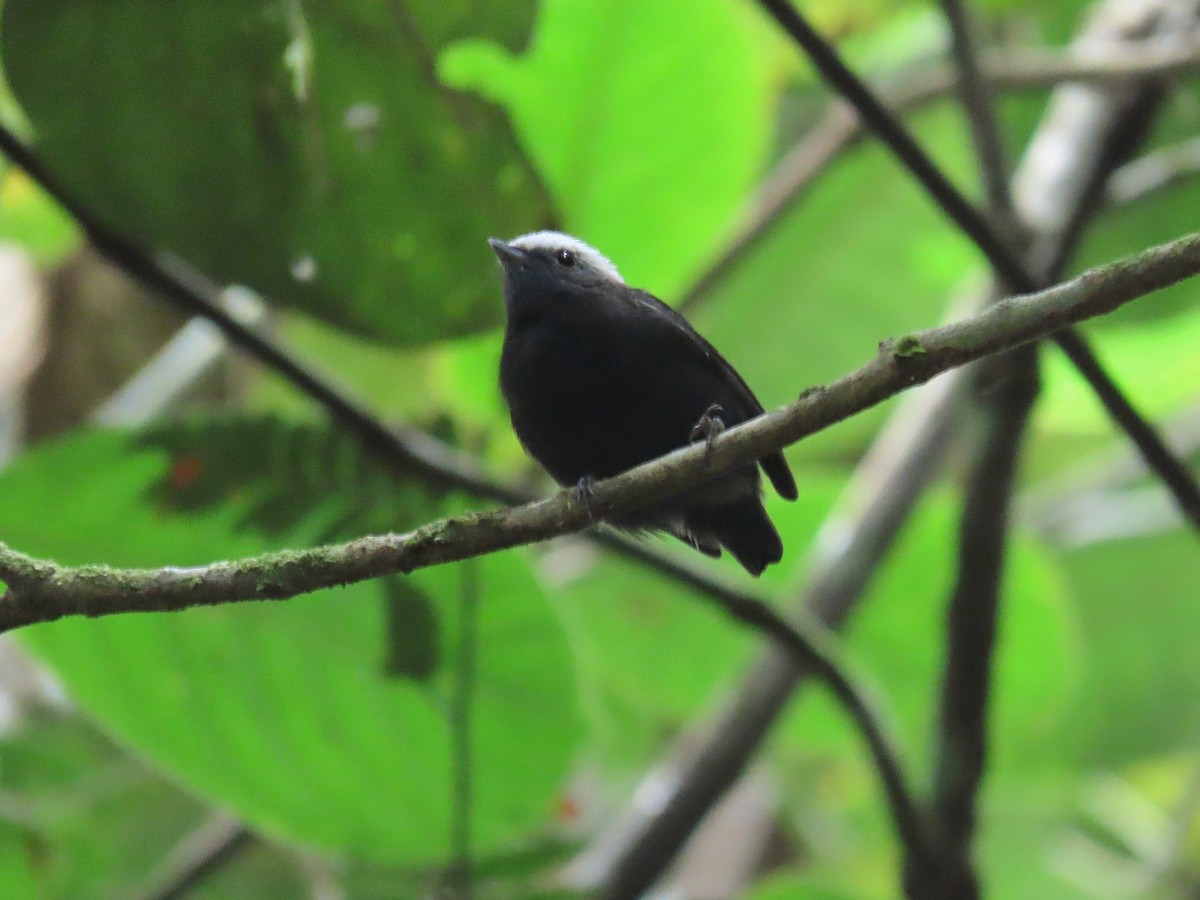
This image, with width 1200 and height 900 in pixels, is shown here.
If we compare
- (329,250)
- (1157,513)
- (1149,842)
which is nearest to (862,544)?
(329,250)

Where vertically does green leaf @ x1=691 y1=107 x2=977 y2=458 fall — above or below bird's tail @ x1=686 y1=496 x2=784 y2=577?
above

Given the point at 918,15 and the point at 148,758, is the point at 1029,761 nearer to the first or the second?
the point at 918,15

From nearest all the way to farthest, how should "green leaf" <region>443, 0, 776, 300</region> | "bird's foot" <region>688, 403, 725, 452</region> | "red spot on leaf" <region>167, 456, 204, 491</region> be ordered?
"bird's foot" <region>688, 403, 725, 452</region>
"red spot on leaf" <region>167, 456, 204, 491</region>
"green leaf" <region>443, 0, 776, 300</region>

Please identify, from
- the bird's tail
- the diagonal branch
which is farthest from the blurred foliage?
the diagonal branch

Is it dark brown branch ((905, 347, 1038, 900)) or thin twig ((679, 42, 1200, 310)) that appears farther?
thin twig ((679, 42, 1200, 310))

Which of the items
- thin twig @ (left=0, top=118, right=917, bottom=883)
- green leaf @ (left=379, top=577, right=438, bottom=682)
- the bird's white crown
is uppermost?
the bird's white crown

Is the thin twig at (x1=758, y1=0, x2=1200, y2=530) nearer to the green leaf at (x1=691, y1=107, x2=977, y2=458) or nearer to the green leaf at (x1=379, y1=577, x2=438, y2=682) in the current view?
the green leaf at (x1=379, y1=577, x2=438, y2=682)

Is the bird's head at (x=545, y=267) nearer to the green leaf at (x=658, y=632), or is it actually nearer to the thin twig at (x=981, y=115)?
the thin twig at (x=981, y=115)

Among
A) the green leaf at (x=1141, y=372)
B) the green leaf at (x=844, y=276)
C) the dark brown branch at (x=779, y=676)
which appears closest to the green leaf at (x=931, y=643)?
the dark brown branch at (x=779, y=676)

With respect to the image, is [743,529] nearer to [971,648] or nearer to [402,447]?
[971,648]
